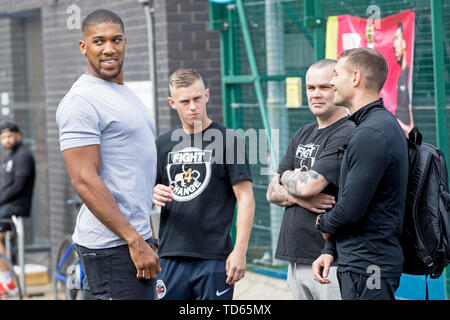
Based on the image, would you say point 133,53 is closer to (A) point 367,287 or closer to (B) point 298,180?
(B) point 298,180

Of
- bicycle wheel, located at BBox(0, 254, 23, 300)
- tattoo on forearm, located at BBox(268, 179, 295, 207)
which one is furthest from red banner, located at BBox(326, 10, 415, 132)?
bicycle wheel, located at BBox(0, 254, 23, 300)

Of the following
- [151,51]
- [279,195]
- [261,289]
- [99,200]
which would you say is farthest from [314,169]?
[151,51]

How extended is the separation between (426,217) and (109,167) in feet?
5.00

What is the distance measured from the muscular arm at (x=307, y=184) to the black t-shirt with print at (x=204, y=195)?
1.06 feet

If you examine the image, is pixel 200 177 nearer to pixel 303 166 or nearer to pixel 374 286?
pixel 303 166

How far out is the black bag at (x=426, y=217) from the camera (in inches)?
159

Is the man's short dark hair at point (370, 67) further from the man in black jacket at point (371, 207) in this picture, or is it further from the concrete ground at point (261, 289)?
the concrete ground at point (261, 289)

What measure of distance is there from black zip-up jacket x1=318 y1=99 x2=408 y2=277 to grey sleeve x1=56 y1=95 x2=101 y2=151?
3.92ft

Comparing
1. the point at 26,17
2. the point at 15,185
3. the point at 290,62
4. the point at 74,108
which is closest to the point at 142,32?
the point at 290,62

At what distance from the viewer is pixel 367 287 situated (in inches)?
156

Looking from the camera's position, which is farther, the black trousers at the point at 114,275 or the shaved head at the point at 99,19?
the shaved head at the point at 99,19

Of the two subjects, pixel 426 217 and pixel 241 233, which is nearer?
pixel 426 217

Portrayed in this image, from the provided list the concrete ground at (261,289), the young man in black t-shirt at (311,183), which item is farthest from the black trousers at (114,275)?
the concrete ground at (261,289)
